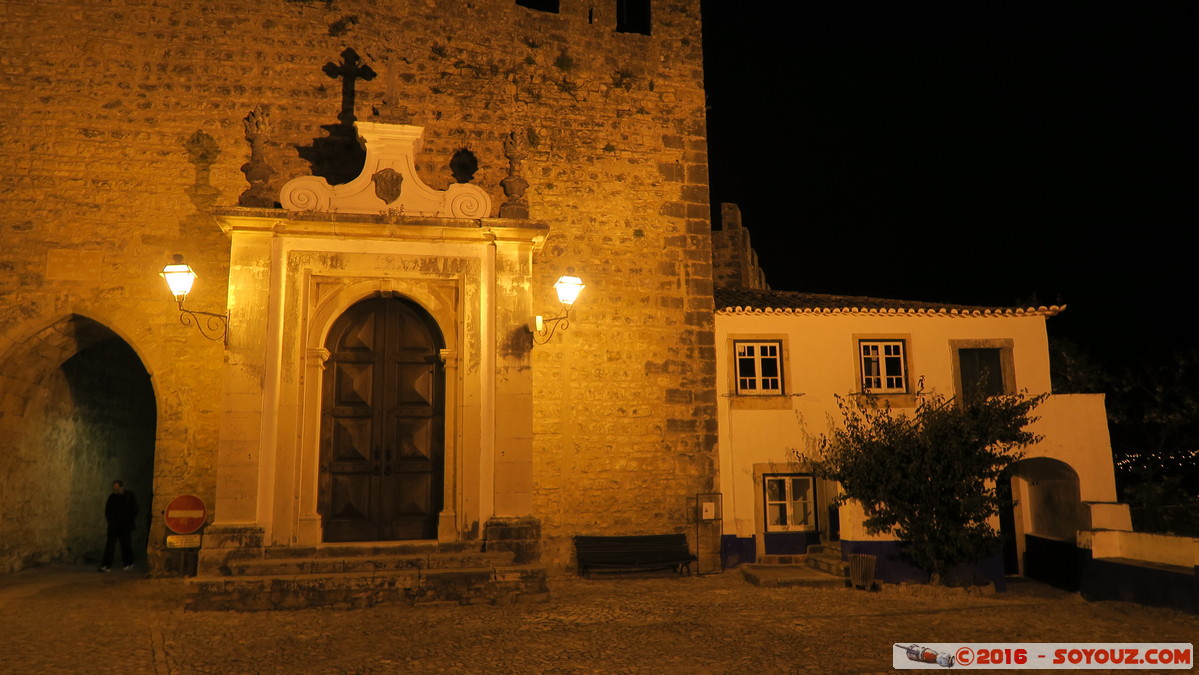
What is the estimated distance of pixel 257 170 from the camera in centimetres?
955

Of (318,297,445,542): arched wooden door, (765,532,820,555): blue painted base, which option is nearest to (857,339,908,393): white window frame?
(765,532,820,555): blue painted base

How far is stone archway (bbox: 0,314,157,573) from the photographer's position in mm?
10750

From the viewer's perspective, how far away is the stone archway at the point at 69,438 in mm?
10750

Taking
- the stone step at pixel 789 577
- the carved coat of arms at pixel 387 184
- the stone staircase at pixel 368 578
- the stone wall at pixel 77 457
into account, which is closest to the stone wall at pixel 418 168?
the stone wall at pixel 77 457

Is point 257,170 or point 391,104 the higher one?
point 391,104

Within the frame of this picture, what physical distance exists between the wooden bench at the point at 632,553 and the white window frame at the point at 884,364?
444 centimetres

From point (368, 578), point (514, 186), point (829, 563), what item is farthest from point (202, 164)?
point (829, 563)

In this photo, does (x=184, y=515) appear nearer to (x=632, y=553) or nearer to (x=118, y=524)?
(x=118, y=524)

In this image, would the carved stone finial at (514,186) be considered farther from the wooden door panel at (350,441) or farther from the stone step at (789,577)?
the stone step at (789,577)

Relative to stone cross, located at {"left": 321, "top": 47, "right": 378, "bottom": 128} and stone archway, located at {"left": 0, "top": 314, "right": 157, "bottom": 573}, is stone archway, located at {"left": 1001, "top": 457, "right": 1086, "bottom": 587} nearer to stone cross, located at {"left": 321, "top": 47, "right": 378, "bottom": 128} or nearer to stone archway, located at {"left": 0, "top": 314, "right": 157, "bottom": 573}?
stone cross, located at {"left": 321, "top": 47, "right": 378, "bottom": 128}

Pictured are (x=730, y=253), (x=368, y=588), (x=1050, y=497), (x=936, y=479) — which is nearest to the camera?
(x=368, y=588)

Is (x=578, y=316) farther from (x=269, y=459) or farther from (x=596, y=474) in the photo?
(x=269, y=459)

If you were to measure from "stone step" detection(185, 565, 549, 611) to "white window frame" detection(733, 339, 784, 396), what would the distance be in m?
5.39

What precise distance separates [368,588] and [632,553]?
12.2 ft
